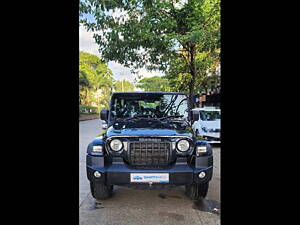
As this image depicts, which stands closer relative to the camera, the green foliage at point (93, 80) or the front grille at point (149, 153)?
the front grille at point (149, 153)

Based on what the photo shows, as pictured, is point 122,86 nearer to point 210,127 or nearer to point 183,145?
point 210,127

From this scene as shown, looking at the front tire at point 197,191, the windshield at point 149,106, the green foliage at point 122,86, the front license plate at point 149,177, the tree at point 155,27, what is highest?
the green foliage at point 122,86

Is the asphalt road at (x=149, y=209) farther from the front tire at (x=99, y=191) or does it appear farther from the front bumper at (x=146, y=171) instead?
the front bumper at (x=146, y=171)

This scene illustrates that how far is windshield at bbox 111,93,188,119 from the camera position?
4941 mm

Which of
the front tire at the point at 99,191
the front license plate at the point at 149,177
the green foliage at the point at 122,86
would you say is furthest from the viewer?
the green foliage at the point at 122,86

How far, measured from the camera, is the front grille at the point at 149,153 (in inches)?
152

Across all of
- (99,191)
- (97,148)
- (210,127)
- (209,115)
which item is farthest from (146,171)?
(209,115)

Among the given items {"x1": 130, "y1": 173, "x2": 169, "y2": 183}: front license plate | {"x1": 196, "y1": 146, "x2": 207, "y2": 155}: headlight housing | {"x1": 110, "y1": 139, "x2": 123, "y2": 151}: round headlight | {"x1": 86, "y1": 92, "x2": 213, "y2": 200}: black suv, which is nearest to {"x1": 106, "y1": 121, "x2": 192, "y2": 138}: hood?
{"x1": 86, "y1": 92, "x2": 213, "y2": 200}: black suv

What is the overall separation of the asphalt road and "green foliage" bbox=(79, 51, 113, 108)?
3334 cm

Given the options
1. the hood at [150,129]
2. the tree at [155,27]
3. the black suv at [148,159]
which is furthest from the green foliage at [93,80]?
the black suv at [148,159]

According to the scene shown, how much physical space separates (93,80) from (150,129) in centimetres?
4150

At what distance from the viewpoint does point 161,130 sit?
13.3 feet

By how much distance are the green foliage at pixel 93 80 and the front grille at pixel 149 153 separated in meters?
33.9
